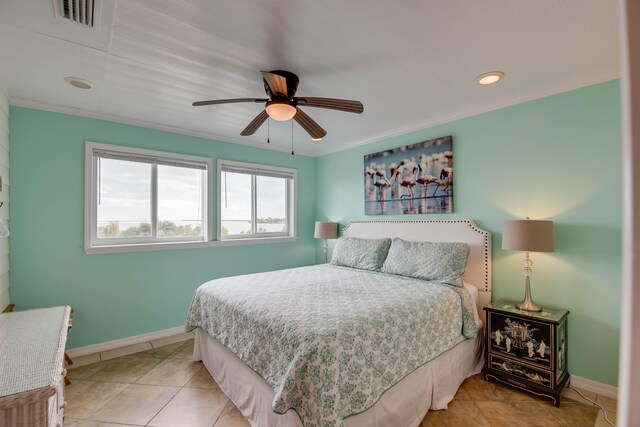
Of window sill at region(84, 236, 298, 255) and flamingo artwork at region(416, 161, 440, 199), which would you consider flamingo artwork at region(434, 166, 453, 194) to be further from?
window sill at region(84, 236, 298, 255)

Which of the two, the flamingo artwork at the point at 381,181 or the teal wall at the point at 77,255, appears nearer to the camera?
the teal wall at the point at 77,255

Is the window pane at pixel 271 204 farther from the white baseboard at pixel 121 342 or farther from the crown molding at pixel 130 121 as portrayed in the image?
the white baseboard at pixel 121 342

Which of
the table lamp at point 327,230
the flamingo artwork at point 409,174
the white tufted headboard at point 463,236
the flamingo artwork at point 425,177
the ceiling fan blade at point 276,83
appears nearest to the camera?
the ceiling fan blade at point 276,83

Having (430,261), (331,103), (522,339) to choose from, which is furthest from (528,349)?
(331,103)

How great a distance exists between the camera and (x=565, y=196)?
248 cm

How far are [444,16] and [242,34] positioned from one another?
1.17 m

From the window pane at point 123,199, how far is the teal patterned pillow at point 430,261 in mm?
2784

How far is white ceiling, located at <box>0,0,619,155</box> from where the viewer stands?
1.64m

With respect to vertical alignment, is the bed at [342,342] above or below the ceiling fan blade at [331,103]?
below

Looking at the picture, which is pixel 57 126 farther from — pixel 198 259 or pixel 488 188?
pixel 488 188

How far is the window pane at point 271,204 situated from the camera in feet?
14.4

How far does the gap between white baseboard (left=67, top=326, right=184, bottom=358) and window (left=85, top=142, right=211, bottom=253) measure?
3.15ft

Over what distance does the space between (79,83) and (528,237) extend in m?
3.76

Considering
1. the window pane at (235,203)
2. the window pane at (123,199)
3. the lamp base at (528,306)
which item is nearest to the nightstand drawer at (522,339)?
the lamp base at (528,306)
